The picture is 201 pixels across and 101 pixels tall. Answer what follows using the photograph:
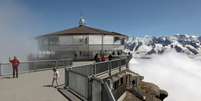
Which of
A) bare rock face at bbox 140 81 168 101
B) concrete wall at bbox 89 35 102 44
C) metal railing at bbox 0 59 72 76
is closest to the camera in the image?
metal railing at bbox 0 59 72 76

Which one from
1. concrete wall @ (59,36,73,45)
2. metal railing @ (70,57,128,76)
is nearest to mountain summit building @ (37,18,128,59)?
concrete wall @ (59,36,73,45)

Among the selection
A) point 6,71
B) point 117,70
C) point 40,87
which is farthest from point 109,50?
point 40,87

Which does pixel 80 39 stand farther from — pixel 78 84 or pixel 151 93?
pixel 78 84

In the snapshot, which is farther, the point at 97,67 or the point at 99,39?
the point at 99,39

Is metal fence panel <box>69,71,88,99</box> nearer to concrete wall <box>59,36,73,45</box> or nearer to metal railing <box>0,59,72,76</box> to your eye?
metal railing <box>0,59,72,76</box>

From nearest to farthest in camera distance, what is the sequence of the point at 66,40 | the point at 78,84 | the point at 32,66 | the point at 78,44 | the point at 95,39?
the point at 78,84, the point at 32,66, the point at 78,44, the point at 66,40, the point at 95,39

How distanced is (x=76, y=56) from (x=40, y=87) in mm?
26360

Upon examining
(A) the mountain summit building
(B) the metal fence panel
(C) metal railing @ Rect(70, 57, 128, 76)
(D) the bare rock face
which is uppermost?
(A) the mountain summit building

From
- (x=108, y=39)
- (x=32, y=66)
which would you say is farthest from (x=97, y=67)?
(x=108, y=39)

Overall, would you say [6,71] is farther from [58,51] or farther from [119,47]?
[119,47]

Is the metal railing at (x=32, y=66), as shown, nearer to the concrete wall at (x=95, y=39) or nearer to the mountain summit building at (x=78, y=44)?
the mountain summit building at (x=78, y=44)

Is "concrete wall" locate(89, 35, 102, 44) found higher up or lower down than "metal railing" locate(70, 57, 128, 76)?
higher up

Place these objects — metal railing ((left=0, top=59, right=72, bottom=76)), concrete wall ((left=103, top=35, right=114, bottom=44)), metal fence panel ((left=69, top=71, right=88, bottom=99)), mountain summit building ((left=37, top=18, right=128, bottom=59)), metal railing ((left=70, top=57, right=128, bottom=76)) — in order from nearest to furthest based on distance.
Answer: metal fence panel ((left=69, top=71, right=88, bottom=99)) < metal railing ((left=70, top=57, right=128, bottom=76)) < metal railing ((left=0, top=59, right=72, bottom=76)) < mountain summit building ((left=37, top=18, right=128, bottom=59)) < concrete wall ((left=103, top=35, right=114, bottom=44))

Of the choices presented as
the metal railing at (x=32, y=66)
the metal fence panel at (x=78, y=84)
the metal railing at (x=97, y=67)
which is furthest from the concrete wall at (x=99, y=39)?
the metal fence panel at (x=78, y=84)
